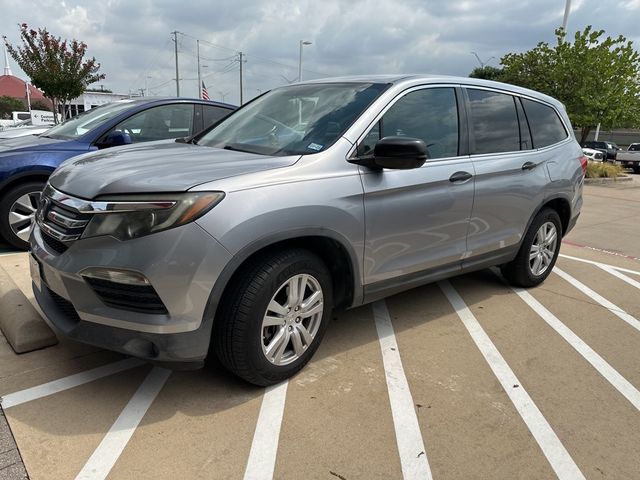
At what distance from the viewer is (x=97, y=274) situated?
2482 millimetres

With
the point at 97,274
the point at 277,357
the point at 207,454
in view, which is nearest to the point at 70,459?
the point at 207,454

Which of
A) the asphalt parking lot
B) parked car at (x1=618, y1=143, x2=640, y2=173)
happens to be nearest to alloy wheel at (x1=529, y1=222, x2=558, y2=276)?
the asphalt parking lot

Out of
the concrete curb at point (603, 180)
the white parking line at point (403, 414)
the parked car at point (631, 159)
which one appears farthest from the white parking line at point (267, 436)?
the parked car at point (631, 159)

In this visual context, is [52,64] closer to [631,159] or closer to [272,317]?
[272,317]

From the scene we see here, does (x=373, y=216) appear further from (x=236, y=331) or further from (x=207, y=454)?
(x=207, y=454)

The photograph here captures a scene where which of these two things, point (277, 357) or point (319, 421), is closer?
point (319, 421)

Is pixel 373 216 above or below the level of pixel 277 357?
above

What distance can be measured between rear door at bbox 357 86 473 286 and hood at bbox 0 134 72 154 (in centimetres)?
353

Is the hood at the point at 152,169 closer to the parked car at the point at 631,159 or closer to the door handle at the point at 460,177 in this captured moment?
the door handle at the point at 460,177

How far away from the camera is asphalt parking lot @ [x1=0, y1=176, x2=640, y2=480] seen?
7.81 feet

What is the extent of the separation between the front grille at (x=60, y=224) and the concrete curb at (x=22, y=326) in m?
0.77

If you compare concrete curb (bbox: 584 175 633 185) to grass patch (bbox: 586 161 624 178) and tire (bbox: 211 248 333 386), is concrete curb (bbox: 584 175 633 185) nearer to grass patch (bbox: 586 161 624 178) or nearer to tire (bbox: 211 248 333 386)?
grass patch (bbox: 586 161 624 178)

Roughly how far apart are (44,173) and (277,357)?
354 centimetres

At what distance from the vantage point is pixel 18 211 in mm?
5094
